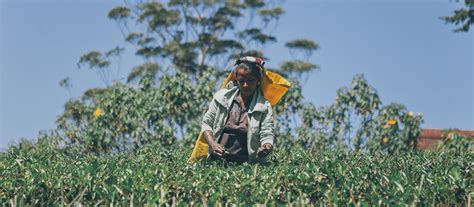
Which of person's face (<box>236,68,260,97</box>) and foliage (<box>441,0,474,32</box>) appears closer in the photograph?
person's face (<box>236,68,260,97</box>)

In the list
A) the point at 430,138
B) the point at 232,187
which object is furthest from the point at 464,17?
the point at 232,187

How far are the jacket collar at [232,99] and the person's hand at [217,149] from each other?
1.33ft

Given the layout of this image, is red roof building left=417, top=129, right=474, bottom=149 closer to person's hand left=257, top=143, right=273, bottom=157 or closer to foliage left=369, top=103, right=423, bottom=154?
foliage left=369, top=103, right=423, bottom=154

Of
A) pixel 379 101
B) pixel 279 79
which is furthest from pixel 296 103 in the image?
pixel 279 79

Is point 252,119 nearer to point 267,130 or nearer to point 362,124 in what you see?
point 267,130

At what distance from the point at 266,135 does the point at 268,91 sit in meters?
0.46

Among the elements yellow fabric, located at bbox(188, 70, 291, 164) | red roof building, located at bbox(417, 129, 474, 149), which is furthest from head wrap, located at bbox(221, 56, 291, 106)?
red roof building, located at bbox(417, 129, 474, 149)

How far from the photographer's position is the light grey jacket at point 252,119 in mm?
6008

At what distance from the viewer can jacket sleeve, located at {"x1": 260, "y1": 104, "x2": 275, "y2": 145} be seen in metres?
5.94

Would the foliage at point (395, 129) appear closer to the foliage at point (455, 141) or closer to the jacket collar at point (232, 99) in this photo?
the foliage at point (455, 141)

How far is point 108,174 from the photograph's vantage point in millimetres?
4344

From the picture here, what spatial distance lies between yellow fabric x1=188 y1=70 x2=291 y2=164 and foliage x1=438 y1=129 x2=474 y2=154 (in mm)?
6119

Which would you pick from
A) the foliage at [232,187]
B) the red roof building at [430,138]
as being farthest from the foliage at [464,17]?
the foliage at [232,187]

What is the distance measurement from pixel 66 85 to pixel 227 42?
6788 mm
